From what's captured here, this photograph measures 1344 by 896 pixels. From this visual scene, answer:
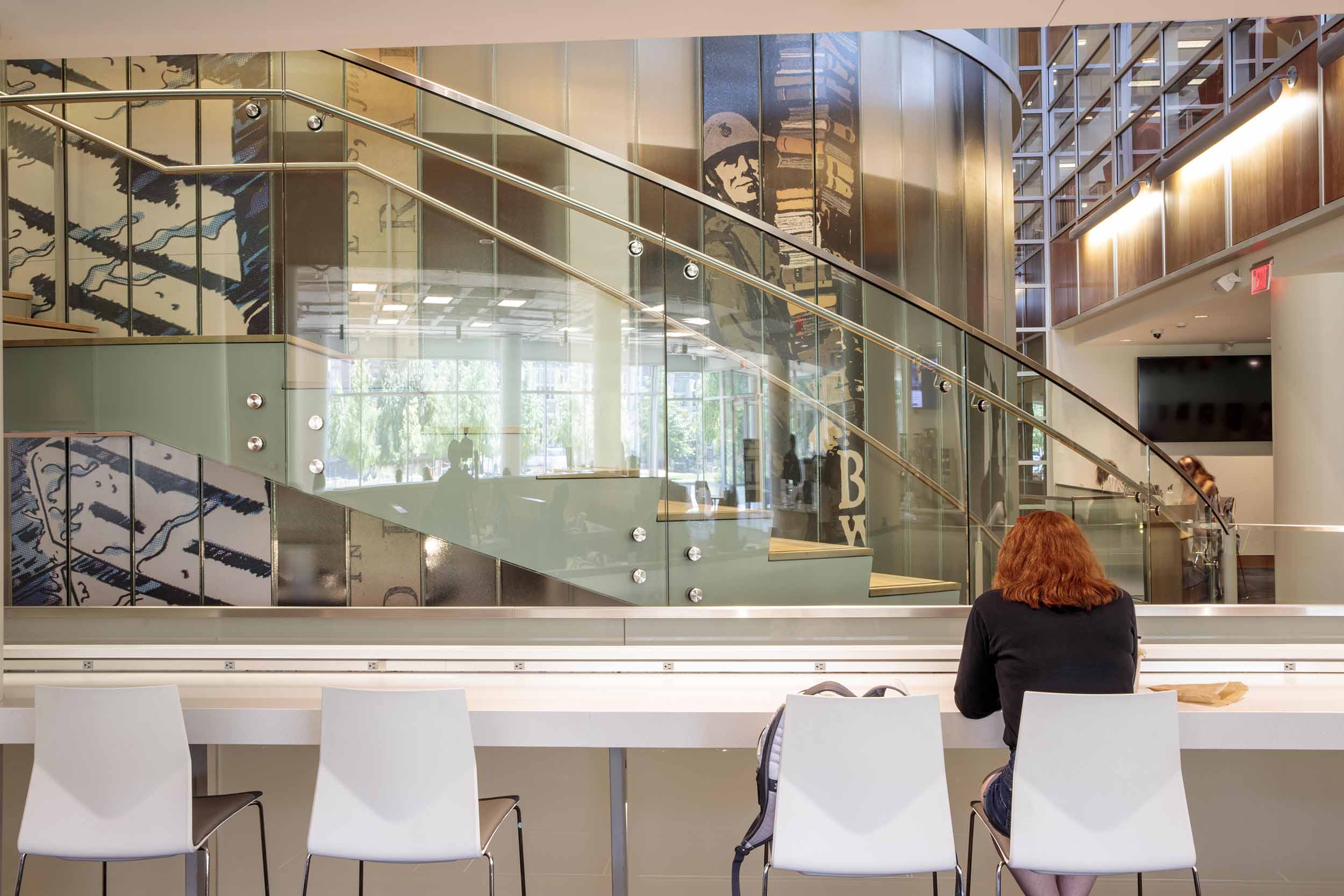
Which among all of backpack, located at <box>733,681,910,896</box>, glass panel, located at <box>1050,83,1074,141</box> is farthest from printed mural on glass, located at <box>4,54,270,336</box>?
glass panel, located at <box>1050,83,1074,141</box>

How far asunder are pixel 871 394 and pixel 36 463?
5.03 metres

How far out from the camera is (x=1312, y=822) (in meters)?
3.19

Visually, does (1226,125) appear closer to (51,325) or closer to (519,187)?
(519,187)

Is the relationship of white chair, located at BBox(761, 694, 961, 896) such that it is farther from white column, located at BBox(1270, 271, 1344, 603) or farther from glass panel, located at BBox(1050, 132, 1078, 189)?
glass panel, located at BBox(1050, 132, 1078, 189)

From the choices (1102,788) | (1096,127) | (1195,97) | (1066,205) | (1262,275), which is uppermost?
(1096,127)

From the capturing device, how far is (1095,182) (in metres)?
13.2

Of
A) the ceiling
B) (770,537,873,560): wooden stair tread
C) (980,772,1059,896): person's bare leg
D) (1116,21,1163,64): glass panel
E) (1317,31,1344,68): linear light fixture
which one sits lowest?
(980,772,1059,896): person's bare leg

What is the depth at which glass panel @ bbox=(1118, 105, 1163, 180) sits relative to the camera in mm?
10781

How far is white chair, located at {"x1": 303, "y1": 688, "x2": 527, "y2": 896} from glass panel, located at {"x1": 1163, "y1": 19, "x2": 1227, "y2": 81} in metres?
9.97

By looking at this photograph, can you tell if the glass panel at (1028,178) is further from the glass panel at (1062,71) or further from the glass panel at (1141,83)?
the glass panel at (1141,83)

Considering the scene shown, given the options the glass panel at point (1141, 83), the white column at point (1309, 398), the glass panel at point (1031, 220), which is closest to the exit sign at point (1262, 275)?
the white column at point (1309, 398)

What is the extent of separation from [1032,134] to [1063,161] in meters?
1.32

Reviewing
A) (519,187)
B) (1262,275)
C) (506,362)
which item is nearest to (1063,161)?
(1262,275)

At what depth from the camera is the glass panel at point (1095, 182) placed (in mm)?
12594
